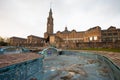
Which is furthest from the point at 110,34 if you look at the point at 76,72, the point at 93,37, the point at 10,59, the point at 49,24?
the point at 10,59

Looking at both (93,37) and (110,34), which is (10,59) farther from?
(110,34)

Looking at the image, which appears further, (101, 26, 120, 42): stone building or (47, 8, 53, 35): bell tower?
(47, 8, 53, 35): bell tower

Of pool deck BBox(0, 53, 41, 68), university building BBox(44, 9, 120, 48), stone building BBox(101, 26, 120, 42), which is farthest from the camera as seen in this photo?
stone building BBox(101, 26, 120, 42)

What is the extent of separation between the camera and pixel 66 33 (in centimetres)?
7450

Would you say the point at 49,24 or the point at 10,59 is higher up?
the point at 49,24

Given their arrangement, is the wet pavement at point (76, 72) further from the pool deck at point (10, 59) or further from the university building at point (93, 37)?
the university building at point (93, 37)

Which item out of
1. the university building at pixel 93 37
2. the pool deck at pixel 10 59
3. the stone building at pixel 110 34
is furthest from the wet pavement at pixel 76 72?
the stone building at pixel 110 34

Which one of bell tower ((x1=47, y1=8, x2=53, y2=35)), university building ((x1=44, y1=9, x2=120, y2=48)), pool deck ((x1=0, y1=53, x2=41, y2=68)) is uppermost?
bell tower ((x1=47, y1=8, x2=53, y2=35))

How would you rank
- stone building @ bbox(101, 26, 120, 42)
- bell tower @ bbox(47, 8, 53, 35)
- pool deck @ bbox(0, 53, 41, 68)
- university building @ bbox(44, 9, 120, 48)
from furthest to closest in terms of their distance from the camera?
1. bell tower @ bbox(47, 8, 53, 35)
2. stone building @ bbox(101, 26, 120, 42)
3. university building @ bbox(44, 9, 120, 48)
4. pool deck @ bbox(0, 53, 41, 68)

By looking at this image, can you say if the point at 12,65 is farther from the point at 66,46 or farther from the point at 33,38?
the point at 33,38

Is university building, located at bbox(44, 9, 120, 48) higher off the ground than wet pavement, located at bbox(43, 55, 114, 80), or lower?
higher

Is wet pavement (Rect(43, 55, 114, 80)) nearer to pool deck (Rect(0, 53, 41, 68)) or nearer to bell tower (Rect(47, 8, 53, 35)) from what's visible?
pool deck (Rect(0, 53, 41, 68))

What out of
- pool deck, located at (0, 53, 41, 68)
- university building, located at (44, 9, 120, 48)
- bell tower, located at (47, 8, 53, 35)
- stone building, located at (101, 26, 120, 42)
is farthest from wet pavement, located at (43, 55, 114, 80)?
bell tower, located at (47, 8, 53, 35)

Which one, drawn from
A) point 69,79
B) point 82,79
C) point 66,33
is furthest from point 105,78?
point 66,33
